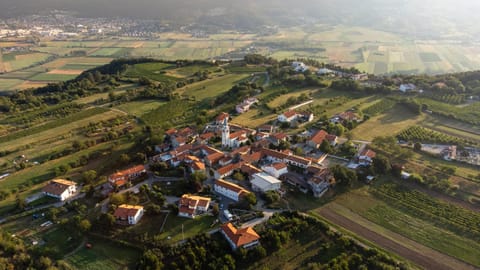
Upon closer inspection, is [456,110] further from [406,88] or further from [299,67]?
[299,67]

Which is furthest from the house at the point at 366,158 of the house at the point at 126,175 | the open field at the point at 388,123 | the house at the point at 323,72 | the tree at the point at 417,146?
the house at the point at 323,72

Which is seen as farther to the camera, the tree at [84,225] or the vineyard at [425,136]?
the vineyard at [425,136]

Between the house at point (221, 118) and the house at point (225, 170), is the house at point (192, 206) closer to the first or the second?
the house at point (225, 170)

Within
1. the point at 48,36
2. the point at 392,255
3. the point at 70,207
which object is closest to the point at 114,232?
the point at 70,207

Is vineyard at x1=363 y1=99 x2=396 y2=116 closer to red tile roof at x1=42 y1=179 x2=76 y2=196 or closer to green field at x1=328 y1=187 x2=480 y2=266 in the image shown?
green field at x1=328 y1=187 x2=480 y2=266

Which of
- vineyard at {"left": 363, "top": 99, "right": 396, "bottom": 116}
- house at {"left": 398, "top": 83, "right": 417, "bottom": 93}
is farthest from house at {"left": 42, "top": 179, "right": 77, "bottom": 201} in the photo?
house at {"left": 398, "top": 83, "right": 417, "bottom": 93}

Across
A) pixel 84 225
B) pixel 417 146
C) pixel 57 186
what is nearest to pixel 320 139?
pixel 417 146

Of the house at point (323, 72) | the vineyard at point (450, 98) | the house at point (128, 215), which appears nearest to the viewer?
the house at point (128, 215)
